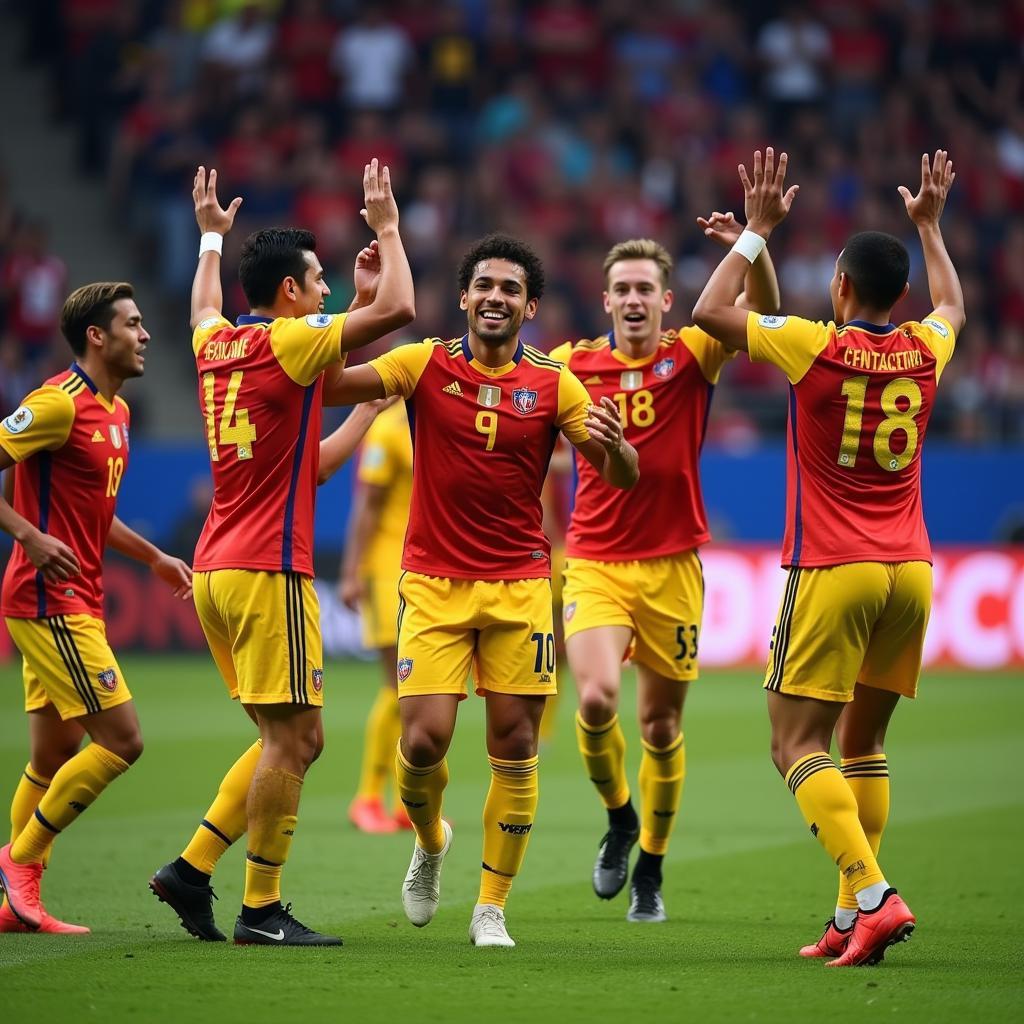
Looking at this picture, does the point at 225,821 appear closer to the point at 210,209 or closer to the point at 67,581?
the point at 67,581

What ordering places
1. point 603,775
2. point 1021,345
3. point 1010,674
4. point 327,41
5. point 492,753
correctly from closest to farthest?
point 492,753, point 603,775, point 1010,674, point 1021,345, point 327,41

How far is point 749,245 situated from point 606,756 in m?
2.43

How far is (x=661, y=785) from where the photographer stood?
7746mm

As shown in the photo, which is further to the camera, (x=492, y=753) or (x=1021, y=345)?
(x=1021, y=345)

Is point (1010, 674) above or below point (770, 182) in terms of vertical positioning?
below

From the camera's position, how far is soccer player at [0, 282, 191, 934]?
6.75 meters

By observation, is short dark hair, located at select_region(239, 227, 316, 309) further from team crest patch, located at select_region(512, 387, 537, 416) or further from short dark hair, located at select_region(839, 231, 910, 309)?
short dark hair, located at select_region(839, 231, 910, 309)

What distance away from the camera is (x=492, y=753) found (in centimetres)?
667

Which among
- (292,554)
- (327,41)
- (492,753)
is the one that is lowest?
(492,753)

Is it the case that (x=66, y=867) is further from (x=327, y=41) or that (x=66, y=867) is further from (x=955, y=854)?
(x=327, y=41)

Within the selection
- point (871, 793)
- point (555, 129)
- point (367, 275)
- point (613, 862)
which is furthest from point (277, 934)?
point (555, 129)

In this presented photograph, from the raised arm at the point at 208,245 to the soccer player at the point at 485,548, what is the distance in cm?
70

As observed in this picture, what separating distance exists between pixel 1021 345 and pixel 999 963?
15645mm

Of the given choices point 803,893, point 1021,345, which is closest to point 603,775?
point 803,893
